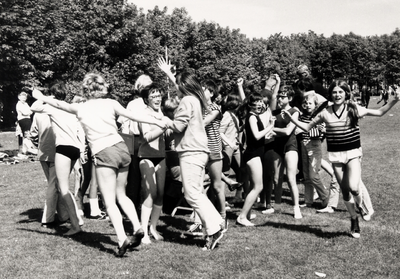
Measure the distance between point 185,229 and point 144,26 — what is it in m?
44.1

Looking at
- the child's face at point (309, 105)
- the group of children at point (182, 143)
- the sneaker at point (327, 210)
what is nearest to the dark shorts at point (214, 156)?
the group of children at point (182, 143)

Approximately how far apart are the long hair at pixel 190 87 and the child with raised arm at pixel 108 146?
637 millimetres

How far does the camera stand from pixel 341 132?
21.7 ft

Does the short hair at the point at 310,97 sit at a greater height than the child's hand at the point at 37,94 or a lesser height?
lesser

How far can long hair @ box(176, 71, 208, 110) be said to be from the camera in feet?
20.7

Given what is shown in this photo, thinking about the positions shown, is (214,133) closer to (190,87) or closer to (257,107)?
(257,107)

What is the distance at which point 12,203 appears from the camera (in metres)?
9.85

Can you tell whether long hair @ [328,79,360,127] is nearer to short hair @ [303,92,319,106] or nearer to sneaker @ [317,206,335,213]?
short hair @ [303,92,319,106]

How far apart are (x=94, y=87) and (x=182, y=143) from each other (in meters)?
1.33

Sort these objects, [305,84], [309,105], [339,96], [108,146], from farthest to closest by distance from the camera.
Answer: [305,84], [309,105], [339,96], [108,146]

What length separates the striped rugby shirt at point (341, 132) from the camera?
21.6 feet

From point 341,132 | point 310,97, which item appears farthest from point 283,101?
point 341,132

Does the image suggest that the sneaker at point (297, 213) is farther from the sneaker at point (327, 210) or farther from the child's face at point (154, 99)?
the child's face at point (154, 99)

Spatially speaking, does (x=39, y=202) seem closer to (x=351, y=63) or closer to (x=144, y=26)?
(x=144, y=26)
